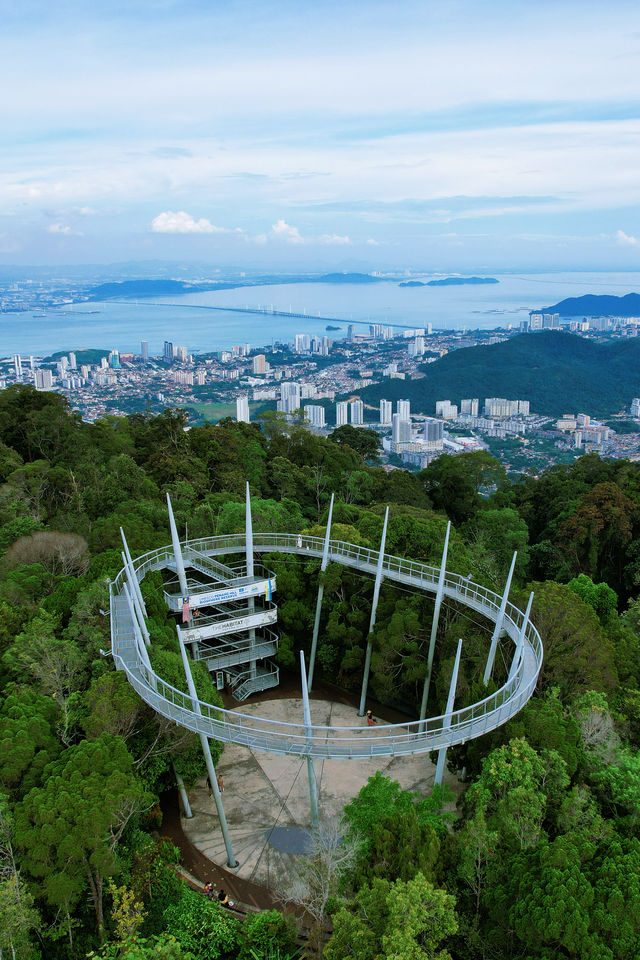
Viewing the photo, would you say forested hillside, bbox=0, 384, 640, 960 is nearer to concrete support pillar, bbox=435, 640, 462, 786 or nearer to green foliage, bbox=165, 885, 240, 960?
green foliage, bbox=165, 885, 240, 960

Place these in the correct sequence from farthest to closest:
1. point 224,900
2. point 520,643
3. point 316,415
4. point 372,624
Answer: point 316,415 → point 372,624 → point 520,643 → point 224,900

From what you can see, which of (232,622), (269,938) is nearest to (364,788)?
(269,938)

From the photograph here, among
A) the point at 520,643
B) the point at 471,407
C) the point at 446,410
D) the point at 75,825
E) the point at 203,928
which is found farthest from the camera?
the point at 471,407

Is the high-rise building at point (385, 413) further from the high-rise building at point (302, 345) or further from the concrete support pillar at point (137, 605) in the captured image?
the concrete support pillar at point (137, 605)

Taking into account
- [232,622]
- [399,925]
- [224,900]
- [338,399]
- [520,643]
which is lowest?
[224,900]

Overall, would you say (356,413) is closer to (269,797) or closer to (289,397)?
(289,397)

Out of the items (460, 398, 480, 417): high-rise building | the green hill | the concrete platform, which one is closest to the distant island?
the green hill

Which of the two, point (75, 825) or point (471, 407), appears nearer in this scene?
point (75, 825)
